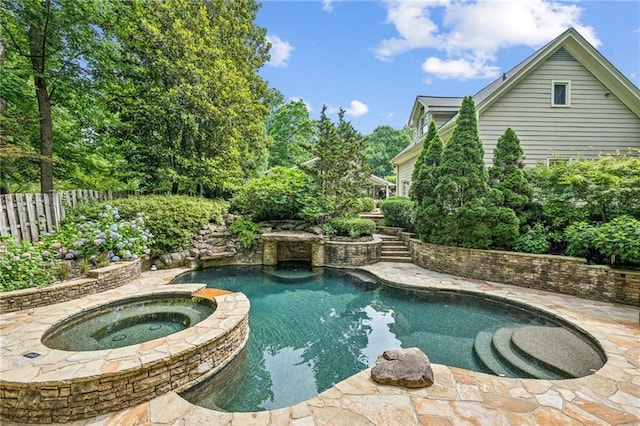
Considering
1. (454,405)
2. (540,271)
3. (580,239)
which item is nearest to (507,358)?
(454,405)

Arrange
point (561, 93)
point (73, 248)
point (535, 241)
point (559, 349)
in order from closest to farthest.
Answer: point (559, 349)
point (73, 248)
point (535, 241)
point (561, 93)

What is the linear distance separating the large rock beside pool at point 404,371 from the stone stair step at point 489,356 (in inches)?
47.6

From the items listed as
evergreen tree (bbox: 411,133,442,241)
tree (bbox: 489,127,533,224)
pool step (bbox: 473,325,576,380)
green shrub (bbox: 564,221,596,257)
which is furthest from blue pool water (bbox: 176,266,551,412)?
tree (bbox: 489,127,533,224)

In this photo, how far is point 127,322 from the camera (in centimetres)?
471

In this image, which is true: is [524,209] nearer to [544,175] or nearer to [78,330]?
[544,175]

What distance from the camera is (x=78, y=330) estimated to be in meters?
4.31

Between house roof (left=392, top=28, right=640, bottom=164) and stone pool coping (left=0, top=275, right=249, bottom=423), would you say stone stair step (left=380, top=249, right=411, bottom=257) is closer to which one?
house roof (left=392, top=28, right=640, bottom=164)

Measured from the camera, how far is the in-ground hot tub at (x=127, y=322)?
3965 millimetres

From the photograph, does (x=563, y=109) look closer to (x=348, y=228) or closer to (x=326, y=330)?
(x=348, y=228)

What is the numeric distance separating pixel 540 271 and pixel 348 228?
18.2 ft

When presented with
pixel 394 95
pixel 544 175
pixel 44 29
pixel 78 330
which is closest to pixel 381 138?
pixel 394 95

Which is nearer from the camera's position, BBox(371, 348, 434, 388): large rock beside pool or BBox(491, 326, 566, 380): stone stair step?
BBox(371, 348, 434, 388): large rock beside pool

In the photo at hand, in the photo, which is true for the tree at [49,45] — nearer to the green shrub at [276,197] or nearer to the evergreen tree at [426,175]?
the green shrub at [276,197]

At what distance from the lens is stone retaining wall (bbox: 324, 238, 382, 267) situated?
9367mm
